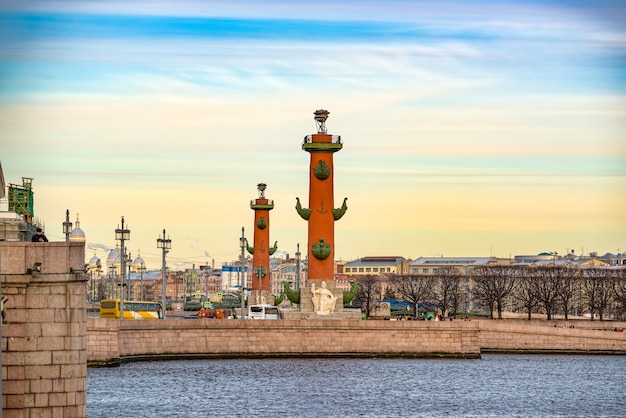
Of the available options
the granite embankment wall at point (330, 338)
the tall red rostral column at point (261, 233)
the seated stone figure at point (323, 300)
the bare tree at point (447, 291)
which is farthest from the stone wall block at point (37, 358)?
the bare tree at point (447, 291)

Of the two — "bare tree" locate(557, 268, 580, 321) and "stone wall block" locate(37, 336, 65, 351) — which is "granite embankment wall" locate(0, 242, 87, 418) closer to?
"stone wall block" locate(37, 336, 65, 351)

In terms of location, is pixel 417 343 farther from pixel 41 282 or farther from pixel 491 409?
pixel 41 282

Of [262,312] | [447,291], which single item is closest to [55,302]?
[262,312]

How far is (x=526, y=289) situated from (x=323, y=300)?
164ft

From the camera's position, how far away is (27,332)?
21547 millimetres

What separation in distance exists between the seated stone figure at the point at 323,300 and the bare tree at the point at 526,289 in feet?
118

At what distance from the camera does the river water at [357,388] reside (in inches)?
1482

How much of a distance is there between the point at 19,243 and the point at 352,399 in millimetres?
20035

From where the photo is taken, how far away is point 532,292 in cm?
10562

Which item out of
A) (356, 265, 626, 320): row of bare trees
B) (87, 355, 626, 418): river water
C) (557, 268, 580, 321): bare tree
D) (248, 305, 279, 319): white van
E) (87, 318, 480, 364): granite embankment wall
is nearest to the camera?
(87, 355, 626, 418): river water

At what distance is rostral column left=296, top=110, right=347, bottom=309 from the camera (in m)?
58.8

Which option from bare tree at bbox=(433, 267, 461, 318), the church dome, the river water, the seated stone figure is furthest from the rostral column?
bare tree at bbox=(433, 267, 461, 318)

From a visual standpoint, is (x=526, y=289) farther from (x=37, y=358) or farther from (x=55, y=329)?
(x=37, y=358)

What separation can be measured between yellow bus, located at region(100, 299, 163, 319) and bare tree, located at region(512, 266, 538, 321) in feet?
99.8
